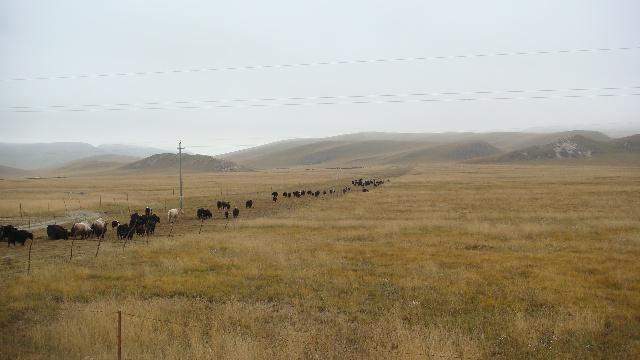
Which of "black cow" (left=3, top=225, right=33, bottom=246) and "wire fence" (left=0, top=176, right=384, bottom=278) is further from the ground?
"black cow" (left=3, top=225, right=33, bottom=246)

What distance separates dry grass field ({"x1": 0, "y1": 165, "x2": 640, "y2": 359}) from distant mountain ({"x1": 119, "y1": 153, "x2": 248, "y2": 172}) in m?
156

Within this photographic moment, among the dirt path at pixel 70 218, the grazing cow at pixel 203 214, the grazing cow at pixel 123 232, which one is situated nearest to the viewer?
the grazing cow at pixel 123 232

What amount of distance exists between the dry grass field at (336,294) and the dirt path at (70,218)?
3499 mm

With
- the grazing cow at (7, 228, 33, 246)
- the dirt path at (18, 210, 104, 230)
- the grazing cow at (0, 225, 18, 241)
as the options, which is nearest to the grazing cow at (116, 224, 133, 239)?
the grazing cow at (7, 228, 33, 246)

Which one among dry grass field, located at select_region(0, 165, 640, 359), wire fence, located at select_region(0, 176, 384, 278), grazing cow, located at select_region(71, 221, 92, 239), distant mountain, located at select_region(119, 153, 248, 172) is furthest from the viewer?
distant mountain, located at select_region(119, 153, 248, 172)

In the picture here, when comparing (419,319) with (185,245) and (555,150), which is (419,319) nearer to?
(185,245)

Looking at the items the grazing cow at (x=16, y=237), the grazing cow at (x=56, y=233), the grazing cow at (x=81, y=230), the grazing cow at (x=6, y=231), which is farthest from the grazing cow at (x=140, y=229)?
the grazing cow at (x=6, y=231)

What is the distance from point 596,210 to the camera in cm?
3303

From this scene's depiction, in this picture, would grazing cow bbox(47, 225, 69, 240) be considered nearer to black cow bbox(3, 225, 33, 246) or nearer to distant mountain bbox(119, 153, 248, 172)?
black cow bbox(3, 225, 33, 246)

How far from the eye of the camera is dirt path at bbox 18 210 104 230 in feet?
95.0

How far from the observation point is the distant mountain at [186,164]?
17800 centimetres

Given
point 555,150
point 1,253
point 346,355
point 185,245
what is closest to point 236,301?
point 346,355

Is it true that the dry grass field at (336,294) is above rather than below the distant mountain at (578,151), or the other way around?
below

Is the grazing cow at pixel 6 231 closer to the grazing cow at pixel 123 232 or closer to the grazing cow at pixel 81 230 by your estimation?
the grazing cow at pixel 81 230
